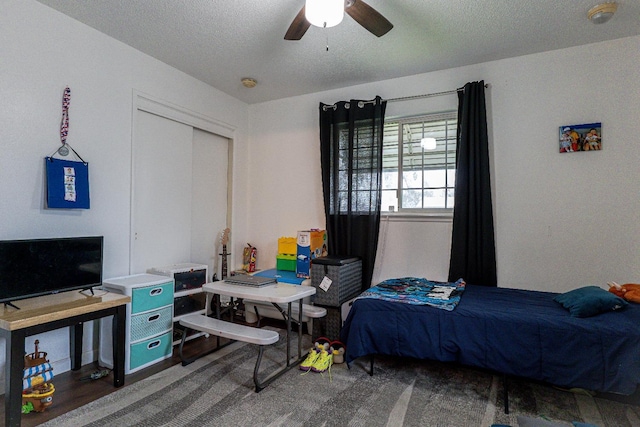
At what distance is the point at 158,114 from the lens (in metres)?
3.07

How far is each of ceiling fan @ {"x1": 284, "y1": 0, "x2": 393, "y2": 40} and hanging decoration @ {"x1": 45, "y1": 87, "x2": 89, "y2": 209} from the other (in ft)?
5.69

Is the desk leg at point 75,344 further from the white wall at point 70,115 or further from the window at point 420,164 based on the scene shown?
the window at point 420,164

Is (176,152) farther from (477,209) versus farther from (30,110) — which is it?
(477,209)

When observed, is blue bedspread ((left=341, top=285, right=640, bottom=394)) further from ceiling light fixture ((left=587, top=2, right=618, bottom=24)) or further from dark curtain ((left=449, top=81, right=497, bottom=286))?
ceiling light fixture ((left=587, top=2, right=618, bottom=24))

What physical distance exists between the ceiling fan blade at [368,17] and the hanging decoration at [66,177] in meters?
2.11

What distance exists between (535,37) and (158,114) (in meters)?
3.26

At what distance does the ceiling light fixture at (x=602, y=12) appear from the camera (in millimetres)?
2131

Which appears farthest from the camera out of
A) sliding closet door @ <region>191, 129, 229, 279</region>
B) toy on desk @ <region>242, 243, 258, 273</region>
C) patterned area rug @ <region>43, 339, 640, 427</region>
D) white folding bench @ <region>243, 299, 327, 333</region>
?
toy on desk @ <region>242, 243, 258, 273</region>

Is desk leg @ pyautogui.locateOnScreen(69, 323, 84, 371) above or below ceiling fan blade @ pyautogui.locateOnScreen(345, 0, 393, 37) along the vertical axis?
below

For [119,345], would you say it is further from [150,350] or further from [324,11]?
[324,11]

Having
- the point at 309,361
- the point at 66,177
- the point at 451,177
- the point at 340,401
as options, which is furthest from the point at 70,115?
the point at 451,177

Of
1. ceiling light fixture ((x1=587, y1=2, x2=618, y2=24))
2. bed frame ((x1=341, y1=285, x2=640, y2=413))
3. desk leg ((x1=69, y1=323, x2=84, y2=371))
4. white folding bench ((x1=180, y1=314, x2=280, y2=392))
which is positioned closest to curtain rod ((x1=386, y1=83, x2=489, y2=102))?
ceiling light fixture ((x1=587, y1=2, x2=618, y2=24))

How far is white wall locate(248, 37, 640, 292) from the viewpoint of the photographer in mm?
2553

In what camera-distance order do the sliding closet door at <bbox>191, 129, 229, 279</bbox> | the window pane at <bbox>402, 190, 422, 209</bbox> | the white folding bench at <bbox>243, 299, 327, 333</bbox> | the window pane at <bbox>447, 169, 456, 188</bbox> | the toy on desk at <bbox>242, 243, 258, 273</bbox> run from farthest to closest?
the toy on desk at <bbox>242, 243, 258, 273</bbox> → the sliding closet door at <bbox>191, 129, 229, 279</bbox> → the window pane at <bbox>402, 190, 422, 209</bbox> → the window pane at <bbox>447, 169, 456, 188</bbox> → the white folding bench at <bbox>243, 299, 327, 333</bbox>
